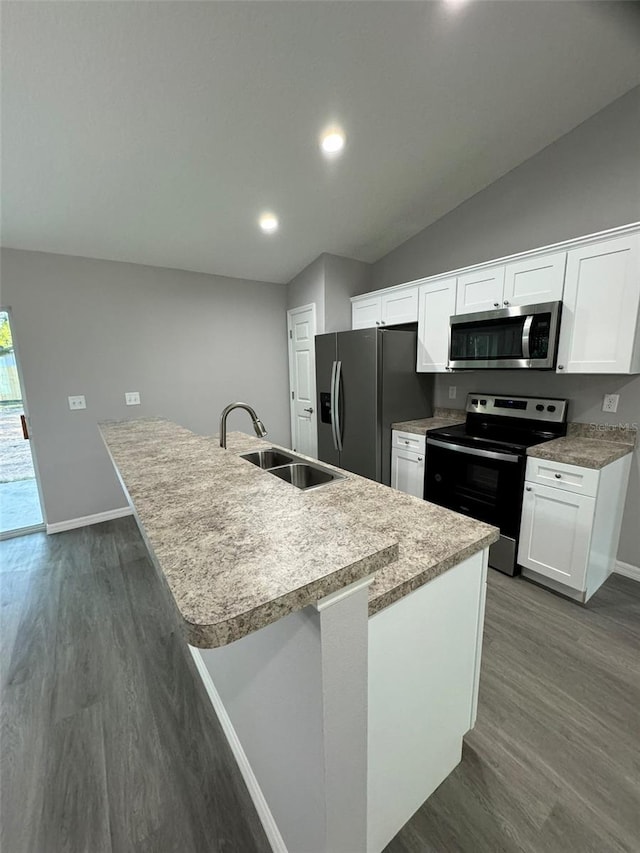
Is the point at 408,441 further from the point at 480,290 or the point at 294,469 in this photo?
the point at 294,469

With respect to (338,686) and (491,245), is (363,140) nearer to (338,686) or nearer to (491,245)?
(491,245)

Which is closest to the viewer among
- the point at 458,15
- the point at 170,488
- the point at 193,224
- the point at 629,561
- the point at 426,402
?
the point at 170,488

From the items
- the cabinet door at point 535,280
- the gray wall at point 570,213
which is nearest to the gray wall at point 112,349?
the gray wall at point 570,213

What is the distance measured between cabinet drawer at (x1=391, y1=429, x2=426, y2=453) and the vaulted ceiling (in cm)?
189

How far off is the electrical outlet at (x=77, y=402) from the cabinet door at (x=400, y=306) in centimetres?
283

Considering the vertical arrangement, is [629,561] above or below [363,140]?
below

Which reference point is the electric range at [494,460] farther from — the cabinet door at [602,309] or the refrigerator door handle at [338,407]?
the refrigerator door handle at [338,407]

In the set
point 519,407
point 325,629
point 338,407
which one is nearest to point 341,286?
point 338,407

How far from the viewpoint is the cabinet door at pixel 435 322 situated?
2799 millimetres

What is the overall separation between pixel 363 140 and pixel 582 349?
1.86 m

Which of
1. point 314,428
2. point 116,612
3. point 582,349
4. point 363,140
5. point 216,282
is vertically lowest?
point 116,612

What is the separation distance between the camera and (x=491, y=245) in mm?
2816

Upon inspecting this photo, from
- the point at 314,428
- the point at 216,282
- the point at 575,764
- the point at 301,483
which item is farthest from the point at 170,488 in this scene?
the point at 216,282

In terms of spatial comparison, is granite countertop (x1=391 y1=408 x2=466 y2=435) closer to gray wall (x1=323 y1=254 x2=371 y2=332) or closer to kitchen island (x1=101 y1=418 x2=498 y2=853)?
gray wall (x1=323 y1=254 x2=371 y2=332)
